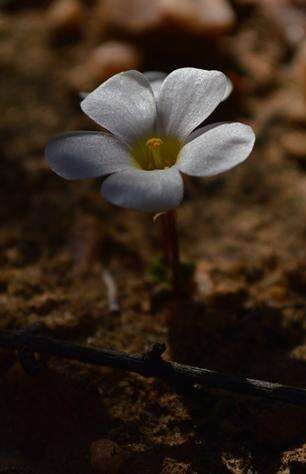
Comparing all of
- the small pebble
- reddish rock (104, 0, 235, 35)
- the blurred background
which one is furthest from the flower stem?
reddish rock (104, 0, 235, 35)

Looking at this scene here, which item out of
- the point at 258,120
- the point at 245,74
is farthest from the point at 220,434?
the point at 245,74

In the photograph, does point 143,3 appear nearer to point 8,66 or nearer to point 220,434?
point 8,66

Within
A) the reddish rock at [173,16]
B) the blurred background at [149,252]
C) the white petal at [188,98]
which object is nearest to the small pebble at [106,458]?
the blurred background at [149,252]

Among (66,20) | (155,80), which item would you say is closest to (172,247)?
(155,80)

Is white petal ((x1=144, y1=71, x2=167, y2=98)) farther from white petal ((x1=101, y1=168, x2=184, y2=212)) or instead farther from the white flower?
white petal ((x1=101, y1=168, x2=184, y2=212))

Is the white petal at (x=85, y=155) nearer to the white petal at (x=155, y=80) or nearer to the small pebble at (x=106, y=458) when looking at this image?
the white petal at (x=155, y=80)

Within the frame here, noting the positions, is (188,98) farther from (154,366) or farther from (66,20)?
(66,20)
